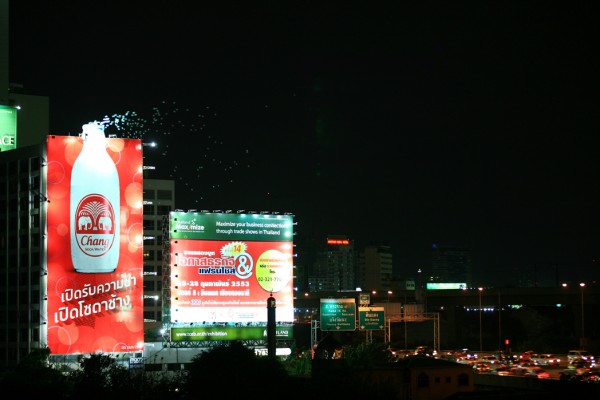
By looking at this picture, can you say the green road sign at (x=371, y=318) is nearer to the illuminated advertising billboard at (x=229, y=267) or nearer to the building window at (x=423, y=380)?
the illuminated advertising billboard at (x=229, y=267)

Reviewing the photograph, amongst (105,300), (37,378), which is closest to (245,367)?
(37,378)

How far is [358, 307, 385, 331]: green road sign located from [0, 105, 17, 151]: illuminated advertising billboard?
34.8 m

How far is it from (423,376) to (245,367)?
14.6 m

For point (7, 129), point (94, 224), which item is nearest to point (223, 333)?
point (94, 224)

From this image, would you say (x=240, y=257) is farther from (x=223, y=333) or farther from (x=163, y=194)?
(x=163, y=194)

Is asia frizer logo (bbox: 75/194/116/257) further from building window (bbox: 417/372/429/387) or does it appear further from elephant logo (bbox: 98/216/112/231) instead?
building window (bbox: 417/372/429/387)

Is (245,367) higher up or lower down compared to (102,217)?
lower down

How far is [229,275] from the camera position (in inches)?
2621

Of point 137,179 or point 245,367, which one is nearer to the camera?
point 245,367

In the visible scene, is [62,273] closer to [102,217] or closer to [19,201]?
[102,217]

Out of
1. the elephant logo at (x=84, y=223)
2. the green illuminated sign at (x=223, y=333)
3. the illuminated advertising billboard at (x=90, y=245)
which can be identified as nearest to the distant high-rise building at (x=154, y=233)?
the green illuminated sign at (x=223, y=333)

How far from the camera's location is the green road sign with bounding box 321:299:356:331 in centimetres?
7856

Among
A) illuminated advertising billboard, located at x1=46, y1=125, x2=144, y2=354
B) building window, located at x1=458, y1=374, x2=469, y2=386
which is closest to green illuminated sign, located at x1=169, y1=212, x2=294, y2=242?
illuminated advertising billboard, located at x1=46, y1=125, x2=144, y2=354

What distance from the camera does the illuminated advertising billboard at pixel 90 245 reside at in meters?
63.8
